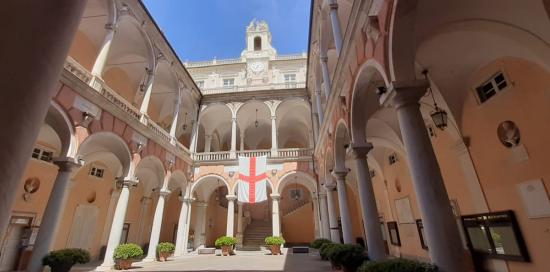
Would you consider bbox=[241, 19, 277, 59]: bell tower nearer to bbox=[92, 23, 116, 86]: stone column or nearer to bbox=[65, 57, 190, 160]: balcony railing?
bbox=[65, 57, 190, 160]: balcony railing

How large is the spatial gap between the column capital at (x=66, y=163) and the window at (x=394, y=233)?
1350 cm

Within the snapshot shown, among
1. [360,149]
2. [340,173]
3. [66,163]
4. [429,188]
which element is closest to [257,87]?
[340,173]

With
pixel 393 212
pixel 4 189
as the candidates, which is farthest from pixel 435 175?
pixel 393 212

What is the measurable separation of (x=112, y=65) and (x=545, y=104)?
17364 millimetres

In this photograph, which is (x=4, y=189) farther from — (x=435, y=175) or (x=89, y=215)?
(x=89, y=215)

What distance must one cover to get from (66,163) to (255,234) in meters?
15.2

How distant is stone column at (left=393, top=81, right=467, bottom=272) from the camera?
3596 millimetres

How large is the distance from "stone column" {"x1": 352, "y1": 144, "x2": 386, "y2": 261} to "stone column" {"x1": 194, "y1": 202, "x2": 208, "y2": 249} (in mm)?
14833

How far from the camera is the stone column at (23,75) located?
3.72ft

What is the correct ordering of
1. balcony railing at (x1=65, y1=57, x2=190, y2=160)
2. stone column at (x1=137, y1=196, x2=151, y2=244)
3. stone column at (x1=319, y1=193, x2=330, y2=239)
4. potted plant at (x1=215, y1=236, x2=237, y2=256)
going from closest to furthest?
balcony railing at (x1=65, y1=57, x2=190, y2=160)
stone column at (x1=319, y1=193, x2=330, y2=239)
potted plant at (x1=215, y1=236, x2=237, y2=256)
stone column at (x1=137, y1=196, x2=151, y2=244)

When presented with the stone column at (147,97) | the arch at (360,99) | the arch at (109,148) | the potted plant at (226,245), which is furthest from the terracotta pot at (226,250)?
the arch at (360,99)

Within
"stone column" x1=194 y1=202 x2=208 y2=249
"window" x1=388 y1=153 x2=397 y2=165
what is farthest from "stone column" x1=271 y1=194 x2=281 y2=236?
"window" x1=388 y1=153 x2=397 y2=165

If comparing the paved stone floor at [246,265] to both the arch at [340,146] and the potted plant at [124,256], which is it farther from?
the arch at [340,146]

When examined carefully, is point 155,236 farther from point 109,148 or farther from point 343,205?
point 343,205
